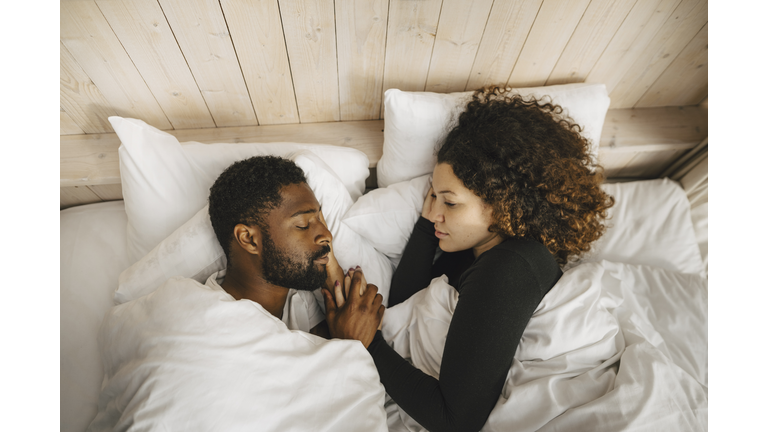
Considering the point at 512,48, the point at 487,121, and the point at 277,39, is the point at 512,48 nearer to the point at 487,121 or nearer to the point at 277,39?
the point at 487,121

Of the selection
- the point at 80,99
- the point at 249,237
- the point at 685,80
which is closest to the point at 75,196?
the point at 80,99

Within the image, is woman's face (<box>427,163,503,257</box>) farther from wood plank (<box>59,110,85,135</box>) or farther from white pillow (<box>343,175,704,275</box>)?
wood plank (<box>59,110,85,135</box>)

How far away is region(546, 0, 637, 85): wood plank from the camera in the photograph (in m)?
1.38

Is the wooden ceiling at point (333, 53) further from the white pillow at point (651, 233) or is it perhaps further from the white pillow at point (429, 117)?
the white pillow at point (651, 233)

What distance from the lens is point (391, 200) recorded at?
58.6 inches

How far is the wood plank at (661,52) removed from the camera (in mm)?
1419

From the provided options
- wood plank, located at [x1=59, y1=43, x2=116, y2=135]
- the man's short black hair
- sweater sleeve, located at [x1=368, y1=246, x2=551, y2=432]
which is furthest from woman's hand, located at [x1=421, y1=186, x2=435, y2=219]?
wood plank, located at [x1=59, y1=43, x2=116, y2=135]

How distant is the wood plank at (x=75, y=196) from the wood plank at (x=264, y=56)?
88 cm

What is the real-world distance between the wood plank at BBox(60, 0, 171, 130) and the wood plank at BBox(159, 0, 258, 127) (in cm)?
22

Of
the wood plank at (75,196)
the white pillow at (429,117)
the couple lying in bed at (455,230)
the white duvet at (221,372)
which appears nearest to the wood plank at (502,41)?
the white pillow at (429,117)

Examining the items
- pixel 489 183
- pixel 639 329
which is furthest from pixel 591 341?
pixel 489 183

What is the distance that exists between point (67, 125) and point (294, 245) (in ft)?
4.03
